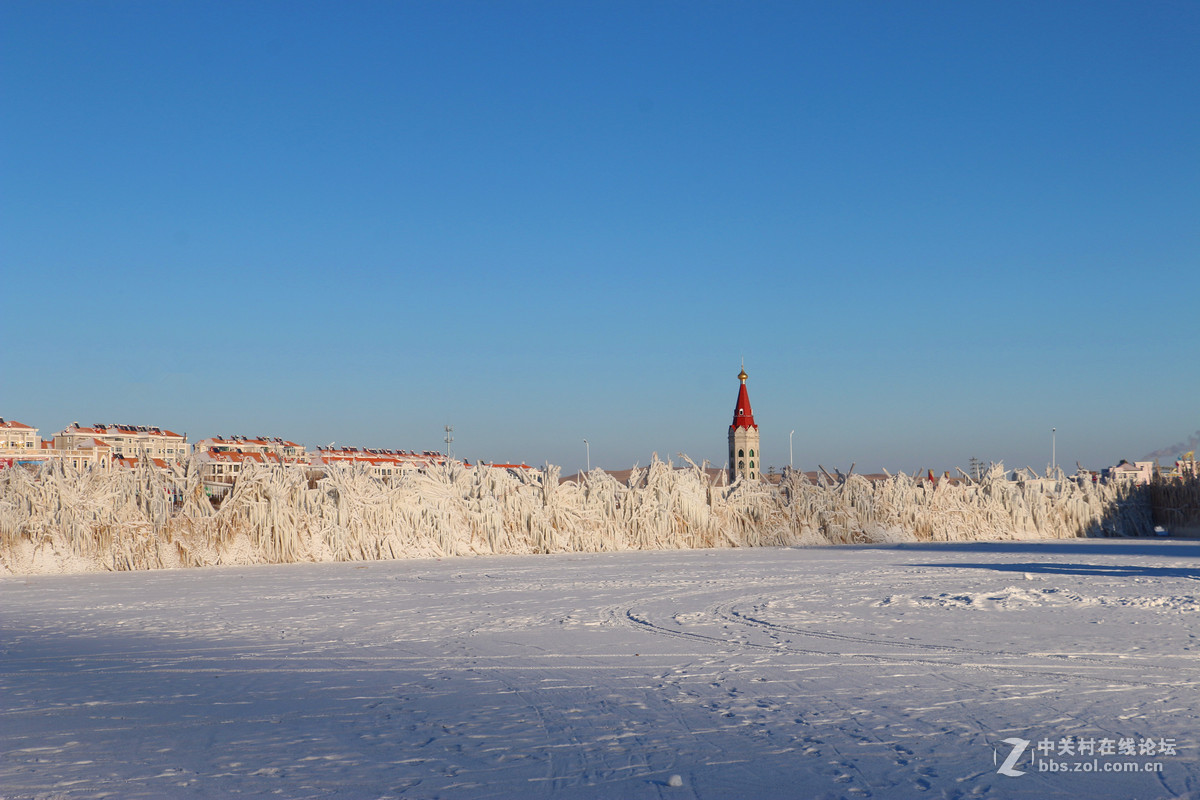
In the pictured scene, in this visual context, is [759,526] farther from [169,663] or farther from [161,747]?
[161,747]

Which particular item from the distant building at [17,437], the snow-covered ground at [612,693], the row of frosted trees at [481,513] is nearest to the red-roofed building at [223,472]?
the row of frosted trees at [481,513]

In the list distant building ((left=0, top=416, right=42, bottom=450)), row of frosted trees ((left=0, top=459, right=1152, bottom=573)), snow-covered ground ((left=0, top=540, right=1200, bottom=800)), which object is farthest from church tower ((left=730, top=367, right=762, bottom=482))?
snow-covered ground ((left=0, top=540, right=1200, bottom=800))

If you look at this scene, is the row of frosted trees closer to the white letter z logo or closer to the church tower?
the white letter z logo

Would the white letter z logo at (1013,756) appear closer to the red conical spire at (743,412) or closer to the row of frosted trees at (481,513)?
the row of frosted trees at (481,513)

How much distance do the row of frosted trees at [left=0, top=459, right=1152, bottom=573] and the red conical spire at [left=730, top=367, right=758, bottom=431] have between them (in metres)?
75.3

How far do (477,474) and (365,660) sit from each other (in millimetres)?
10809

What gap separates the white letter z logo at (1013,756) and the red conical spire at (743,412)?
9229cm

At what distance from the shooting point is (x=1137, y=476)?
71.3ft

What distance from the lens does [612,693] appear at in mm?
4719

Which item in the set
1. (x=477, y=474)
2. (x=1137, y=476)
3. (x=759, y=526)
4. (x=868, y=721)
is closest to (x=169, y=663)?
(x=868, y=721)

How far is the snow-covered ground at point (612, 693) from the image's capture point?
3.40m

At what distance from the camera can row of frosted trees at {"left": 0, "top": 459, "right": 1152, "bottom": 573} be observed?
44.2 feet

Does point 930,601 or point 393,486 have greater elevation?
point 393,486

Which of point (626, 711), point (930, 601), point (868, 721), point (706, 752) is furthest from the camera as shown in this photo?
point (930, 601)
